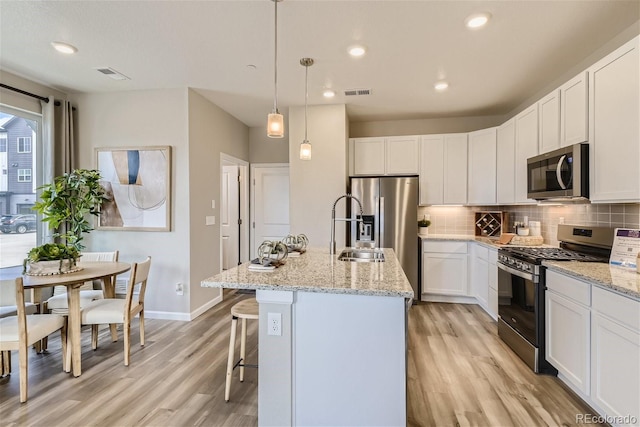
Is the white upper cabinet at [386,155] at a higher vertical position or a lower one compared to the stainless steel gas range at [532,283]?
higher

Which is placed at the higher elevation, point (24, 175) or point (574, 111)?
point (574, 111)

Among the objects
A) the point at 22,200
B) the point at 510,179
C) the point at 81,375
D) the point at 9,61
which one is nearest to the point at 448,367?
the point at 510,179

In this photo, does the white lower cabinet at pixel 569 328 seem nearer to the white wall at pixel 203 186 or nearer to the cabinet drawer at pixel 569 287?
the cabinet drawer at pixel 569 287

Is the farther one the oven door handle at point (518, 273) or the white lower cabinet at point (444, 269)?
the white lower cabinet at point (444, 269)

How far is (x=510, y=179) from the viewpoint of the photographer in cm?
372

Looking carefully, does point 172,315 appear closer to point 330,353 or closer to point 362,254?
point 362,254

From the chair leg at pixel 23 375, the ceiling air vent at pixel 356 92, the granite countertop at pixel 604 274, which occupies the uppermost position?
the ceiling air vent at pixel 356 92

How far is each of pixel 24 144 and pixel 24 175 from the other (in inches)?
13.7

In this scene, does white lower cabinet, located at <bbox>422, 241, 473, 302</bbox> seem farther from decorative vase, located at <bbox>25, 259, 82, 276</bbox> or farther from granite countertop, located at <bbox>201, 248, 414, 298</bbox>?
decorative vase, located at <bbox>25, 259, 82, 276</bbox>

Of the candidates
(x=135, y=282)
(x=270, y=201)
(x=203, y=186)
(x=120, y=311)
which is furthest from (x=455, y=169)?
(x=120, y=311)

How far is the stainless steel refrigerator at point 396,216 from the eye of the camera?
4246 millimetres

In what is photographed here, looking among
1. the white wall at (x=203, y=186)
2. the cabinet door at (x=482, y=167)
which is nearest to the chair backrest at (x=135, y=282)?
the white wall at (x=203, y=186)

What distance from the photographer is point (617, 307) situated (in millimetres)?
1719

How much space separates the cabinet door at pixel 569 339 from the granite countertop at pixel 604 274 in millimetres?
209
